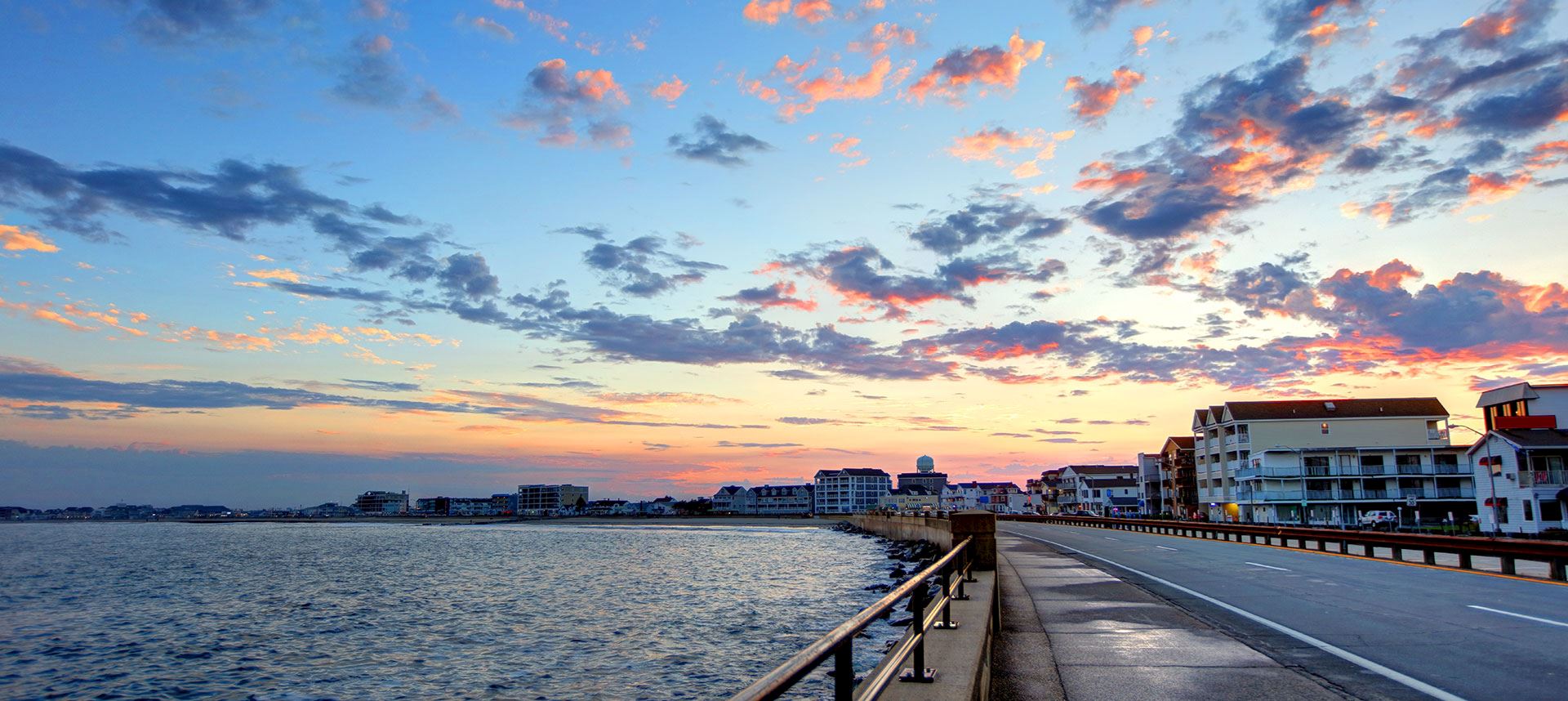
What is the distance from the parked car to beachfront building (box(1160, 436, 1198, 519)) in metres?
26.6

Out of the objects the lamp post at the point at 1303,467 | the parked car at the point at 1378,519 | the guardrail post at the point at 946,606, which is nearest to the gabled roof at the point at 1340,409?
the lamp post at the point at 1303,467

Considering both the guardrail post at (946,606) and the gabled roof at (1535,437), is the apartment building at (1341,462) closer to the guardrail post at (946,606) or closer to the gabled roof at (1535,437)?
the gabled roof at (1535,437)

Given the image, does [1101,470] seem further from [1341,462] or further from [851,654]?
[851,654]

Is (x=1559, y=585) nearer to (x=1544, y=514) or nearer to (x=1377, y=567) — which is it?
(x=1377, y=567)

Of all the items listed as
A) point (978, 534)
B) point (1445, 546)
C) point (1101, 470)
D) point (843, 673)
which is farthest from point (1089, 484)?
point (843, 673)

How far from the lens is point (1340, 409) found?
86500 millimetres

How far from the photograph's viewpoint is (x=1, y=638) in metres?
32.1

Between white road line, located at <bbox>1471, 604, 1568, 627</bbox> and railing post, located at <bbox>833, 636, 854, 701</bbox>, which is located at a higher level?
railing post, located at <bbox>833, 636, 854, 701</bbox>

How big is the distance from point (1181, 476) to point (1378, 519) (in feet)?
115

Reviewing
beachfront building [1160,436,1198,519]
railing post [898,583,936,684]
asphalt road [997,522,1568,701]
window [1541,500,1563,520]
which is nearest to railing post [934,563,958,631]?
railing post [898,583,936,684]

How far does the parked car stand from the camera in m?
72.1

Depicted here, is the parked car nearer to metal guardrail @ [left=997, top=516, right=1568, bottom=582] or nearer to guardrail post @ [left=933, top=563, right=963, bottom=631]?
metal guardrail @ [left=997, top=516, right=1568, bottom=582]

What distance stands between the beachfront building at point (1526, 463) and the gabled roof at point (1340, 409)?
65.0 feet

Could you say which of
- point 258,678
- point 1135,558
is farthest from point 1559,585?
point 258,678
